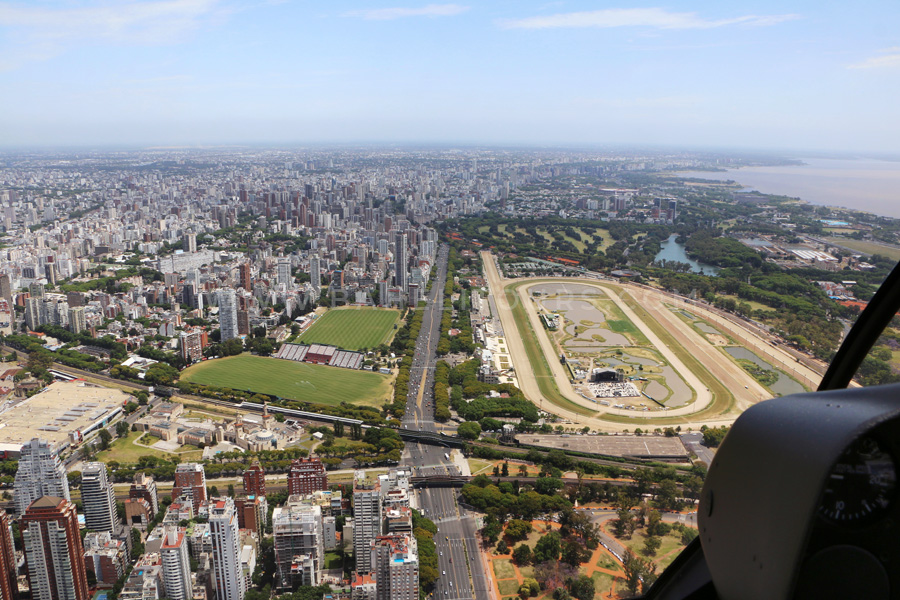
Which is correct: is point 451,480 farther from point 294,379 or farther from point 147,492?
point 294,379

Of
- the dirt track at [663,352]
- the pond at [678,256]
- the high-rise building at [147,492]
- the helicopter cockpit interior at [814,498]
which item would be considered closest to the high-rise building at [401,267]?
the dirt track at [663,352]

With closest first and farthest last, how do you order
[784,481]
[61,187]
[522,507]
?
1. [784,481]
2. [522,507]
3. [61,187]

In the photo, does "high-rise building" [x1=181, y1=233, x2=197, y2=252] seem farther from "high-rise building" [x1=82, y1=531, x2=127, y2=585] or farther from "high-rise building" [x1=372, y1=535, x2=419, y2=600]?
"high-rise building" [x1=372, y1=535, x2=419, y2=600]

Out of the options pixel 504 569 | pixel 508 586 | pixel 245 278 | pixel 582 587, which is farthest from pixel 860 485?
pixel 245 278

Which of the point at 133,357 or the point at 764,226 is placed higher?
the point at 764,226

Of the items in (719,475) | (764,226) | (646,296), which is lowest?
(646,296)

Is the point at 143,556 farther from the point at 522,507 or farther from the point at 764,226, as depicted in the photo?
the point at 764,226

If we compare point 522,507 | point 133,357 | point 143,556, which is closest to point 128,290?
point 133,357
